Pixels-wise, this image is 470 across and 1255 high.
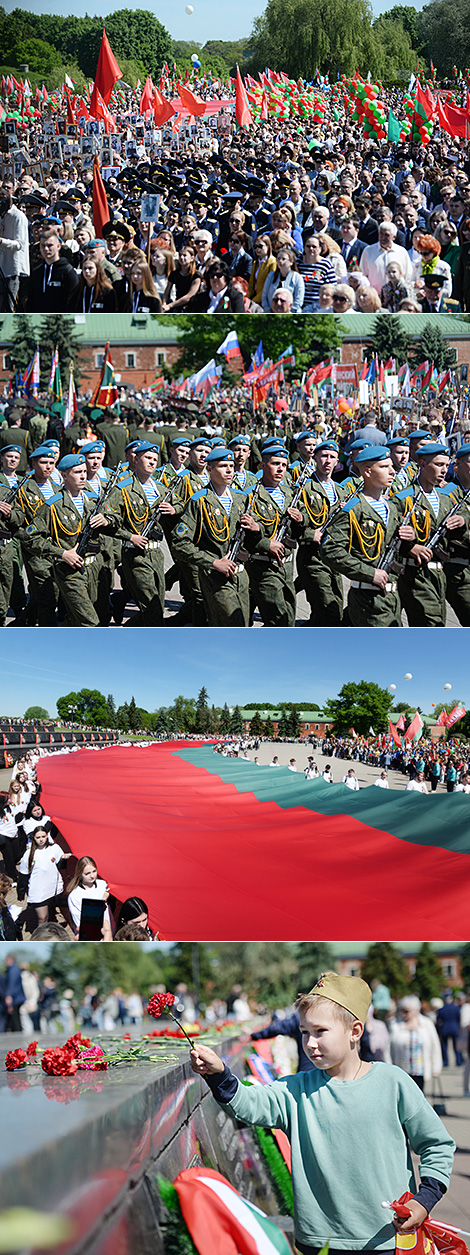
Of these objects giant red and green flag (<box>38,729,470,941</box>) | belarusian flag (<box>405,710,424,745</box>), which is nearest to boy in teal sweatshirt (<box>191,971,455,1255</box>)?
giant red and green flag (<box>38,729,470,941</box>)

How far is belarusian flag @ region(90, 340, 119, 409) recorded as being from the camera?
8400 mm

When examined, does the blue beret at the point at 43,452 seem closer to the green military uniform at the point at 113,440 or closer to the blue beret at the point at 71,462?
the blue beret at the point at 71,462

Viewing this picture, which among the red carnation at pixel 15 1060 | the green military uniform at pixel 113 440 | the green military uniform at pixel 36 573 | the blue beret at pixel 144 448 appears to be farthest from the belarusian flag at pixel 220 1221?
the green military uniform at pixel 113 440

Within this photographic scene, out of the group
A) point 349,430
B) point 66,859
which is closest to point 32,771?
point 66,859

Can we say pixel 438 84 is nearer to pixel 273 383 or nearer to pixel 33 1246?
pixel 273 383

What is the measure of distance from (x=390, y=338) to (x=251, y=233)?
4978 millimetres

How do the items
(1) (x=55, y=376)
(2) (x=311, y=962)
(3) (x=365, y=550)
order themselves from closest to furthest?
(2) (x=311, y=962), (3) (x=365, y=550), (1) (x=55, y=376)

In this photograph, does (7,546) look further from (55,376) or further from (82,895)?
(82,895)

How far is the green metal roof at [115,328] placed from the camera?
793cm

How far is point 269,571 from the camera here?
6973 millimetres

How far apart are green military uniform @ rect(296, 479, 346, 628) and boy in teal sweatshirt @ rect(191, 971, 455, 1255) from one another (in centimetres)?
472

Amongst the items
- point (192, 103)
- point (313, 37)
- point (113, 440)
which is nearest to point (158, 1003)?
point (113, 440)

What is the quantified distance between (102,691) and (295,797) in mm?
1297

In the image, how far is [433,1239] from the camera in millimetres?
2457
